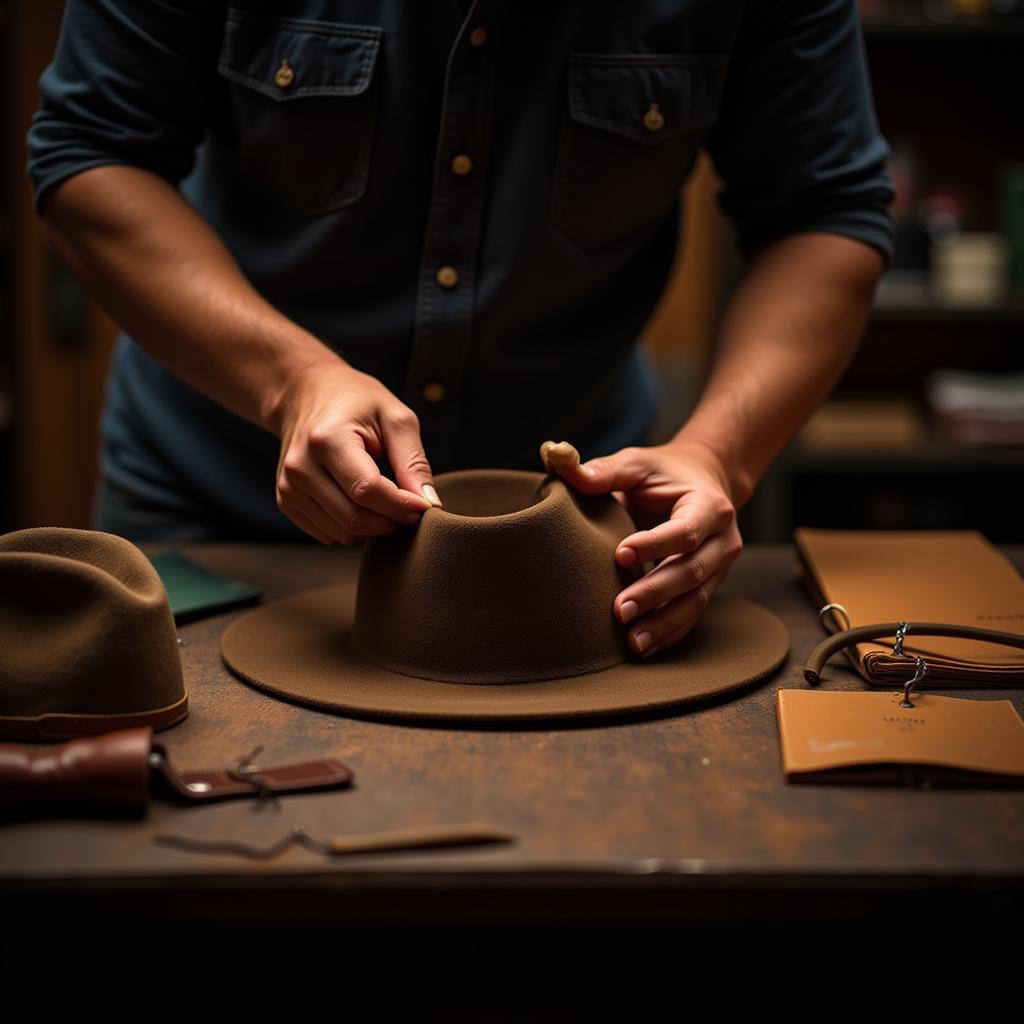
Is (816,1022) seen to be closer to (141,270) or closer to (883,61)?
(141,270)

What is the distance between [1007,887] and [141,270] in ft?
3.52

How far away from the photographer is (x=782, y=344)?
1.48m

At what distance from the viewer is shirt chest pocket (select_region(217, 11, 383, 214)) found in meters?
1.40

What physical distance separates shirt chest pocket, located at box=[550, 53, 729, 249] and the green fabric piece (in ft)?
1.90

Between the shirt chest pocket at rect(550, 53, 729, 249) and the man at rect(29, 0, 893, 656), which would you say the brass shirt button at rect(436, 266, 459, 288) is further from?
the shirt chest pocket at rect(550, 53, 729, 249)

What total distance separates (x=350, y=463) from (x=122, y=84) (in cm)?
60

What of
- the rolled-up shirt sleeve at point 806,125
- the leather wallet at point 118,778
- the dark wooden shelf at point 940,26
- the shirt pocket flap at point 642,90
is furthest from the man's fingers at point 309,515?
the dark wooden shelf at point 940,26

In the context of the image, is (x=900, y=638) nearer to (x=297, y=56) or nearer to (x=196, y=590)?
(x=196, y=590)

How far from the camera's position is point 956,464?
10.8 ft

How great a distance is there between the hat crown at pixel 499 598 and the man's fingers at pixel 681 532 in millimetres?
22

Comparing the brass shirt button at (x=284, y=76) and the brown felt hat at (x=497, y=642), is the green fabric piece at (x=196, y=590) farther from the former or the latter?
the brass shirt button at (x=284, y=76)

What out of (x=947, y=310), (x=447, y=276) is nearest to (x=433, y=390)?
Result: (x=447, y=276)

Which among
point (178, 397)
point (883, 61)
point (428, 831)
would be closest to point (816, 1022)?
point (428, 831)

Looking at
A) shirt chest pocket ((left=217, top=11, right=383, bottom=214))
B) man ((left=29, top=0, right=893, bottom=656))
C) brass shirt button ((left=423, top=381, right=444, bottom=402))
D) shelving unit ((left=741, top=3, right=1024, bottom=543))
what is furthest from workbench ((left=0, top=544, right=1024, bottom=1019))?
shelving unit ((left=741, top=3, right=1024, bottom=543))
